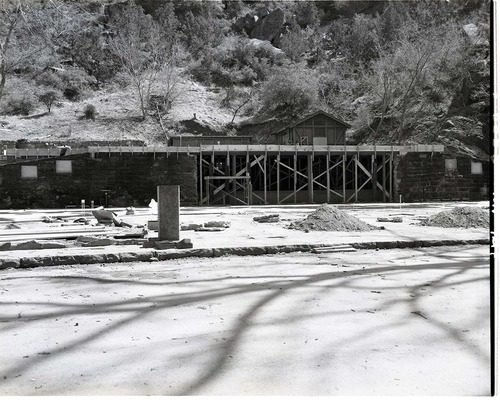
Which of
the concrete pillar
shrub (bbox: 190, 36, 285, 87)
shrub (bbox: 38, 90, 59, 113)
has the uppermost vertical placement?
shrub (bbox: 190, 36, 285, 87)

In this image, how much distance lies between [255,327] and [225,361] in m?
0.74

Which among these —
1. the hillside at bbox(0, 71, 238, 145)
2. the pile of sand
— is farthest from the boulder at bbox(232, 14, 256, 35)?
the pile of sand

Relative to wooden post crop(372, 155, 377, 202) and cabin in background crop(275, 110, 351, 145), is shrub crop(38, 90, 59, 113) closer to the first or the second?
cabin in background crop(275, 110, 351, 145)

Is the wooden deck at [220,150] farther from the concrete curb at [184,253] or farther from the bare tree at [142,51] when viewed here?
the bare tree at [142,51]

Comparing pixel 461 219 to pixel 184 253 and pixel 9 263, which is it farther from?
pixel 9 263

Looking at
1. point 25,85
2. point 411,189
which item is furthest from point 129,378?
point 25,85

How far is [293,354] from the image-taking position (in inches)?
109

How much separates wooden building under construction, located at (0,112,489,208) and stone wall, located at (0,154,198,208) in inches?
2.0

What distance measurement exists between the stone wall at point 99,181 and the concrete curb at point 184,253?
2005cm

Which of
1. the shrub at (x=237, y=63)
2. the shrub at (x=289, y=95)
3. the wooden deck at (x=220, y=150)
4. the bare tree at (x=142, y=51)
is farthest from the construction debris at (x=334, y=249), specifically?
the shrub at (x=237, y=63)

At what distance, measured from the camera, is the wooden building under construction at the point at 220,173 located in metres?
26.8

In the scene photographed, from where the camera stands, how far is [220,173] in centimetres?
3131

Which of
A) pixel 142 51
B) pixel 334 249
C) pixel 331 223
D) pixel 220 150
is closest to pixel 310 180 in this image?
pixel 220 150

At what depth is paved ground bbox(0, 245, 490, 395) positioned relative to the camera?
7.79ft
